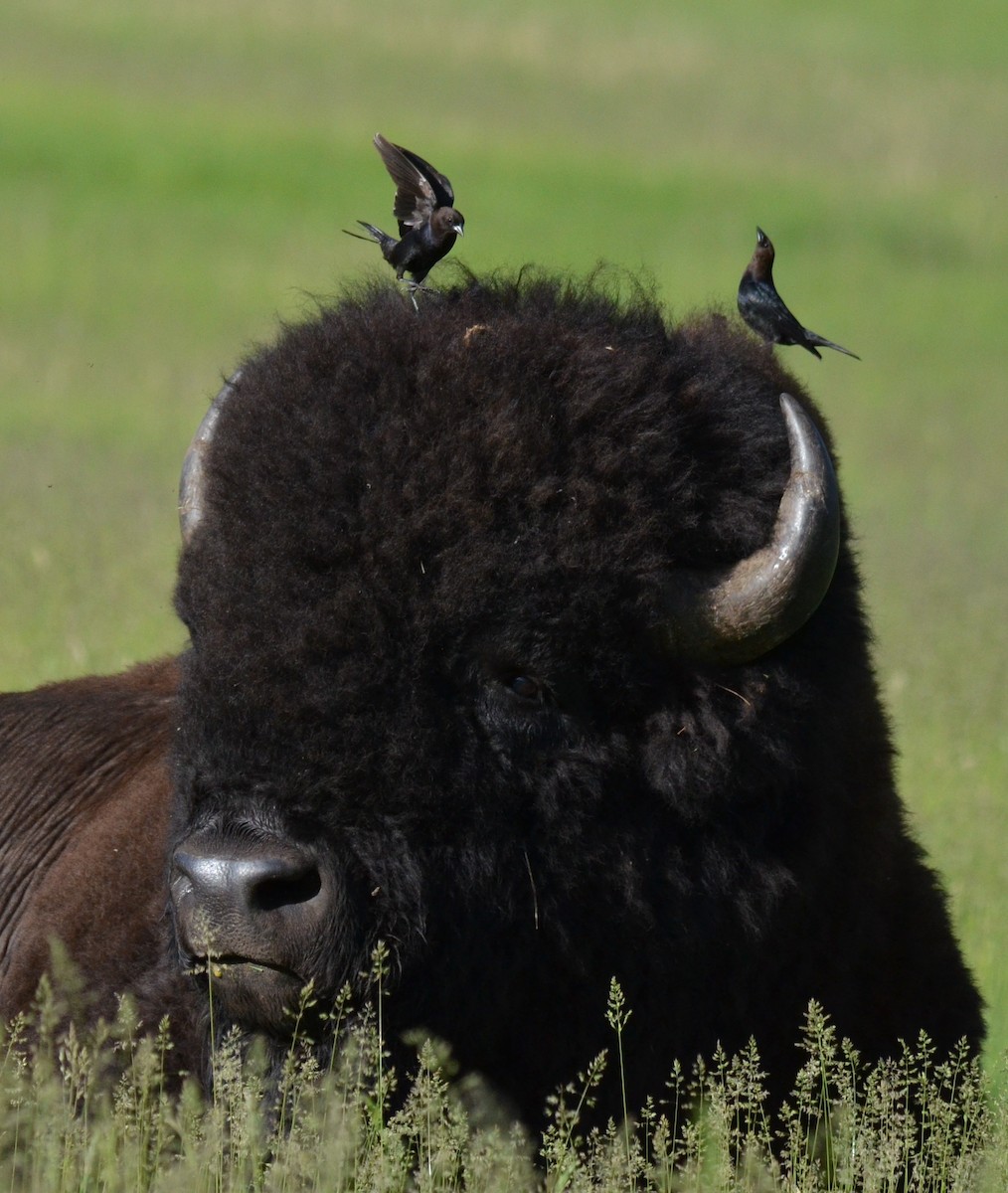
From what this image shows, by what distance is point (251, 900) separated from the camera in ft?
13.2

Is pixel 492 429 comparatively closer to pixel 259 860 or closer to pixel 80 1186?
pixel 259 860

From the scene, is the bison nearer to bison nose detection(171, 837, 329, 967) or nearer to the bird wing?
bison nose detection(171, 837, 329, 967)

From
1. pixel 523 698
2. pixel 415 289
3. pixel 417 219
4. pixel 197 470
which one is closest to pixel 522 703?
pixel 523 698

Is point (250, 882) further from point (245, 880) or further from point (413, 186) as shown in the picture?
point (413, 186)

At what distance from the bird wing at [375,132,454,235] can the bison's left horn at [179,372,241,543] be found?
1.06 meters

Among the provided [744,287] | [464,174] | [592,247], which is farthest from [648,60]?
[744,287]

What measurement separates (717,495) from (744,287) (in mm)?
1540

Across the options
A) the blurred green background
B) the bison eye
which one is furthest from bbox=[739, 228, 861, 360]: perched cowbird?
the blurred green background

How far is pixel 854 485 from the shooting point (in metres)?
21.5

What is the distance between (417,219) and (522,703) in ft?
6.56

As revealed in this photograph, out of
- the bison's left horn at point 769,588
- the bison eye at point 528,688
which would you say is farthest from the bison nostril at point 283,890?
the bison's left horn at point 769,588

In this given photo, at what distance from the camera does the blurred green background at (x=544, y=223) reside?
13.7 m

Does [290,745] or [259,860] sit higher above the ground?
[290,745]

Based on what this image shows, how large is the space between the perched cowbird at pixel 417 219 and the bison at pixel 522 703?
44 centimetres
